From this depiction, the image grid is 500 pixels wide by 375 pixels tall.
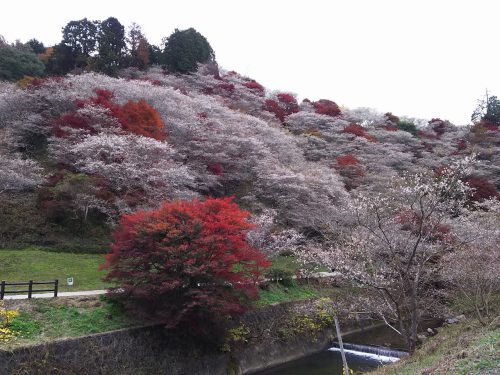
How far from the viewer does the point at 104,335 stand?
14969mm

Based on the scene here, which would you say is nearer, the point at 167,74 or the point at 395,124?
the point at 167,74

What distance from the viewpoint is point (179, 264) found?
1553 centimetres

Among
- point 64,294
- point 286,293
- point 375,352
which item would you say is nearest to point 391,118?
point 286,293

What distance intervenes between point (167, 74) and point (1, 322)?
42.3m

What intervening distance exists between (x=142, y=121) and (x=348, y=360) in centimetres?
1985

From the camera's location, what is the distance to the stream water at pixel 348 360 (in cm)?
1880

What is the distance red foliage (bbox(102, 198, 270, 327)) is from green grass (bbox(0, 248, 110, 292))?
3.66m

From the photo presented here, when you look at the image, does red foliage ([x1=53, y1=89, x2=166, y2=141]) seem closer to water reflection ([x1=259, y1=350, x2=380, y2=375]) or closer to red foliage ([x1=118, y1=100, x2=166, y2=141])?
red foliage ([x1=118, y1=100, x2=166, y2=141])

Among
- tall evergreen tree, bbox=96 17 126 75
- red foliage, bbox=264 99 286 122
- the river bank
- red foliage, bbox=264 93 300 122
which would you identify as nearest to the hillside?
tall evergreen tree, bbox=96 17 126 75

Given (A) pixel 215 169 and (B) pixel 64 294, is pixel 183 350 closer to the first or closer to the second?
(B) pixel 64 294

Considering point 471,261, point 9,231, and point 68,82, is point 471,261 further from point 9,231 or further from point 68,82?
point 68,82

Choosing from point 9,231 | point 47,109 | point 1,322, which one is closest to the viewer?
point 1,322

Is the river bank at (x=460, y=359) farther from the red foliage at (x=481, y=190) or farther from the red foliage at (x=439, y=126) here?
the red foliage at (x=439, y=126)

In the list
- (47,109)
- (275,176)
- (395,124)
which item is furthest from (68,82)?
(395,124)
